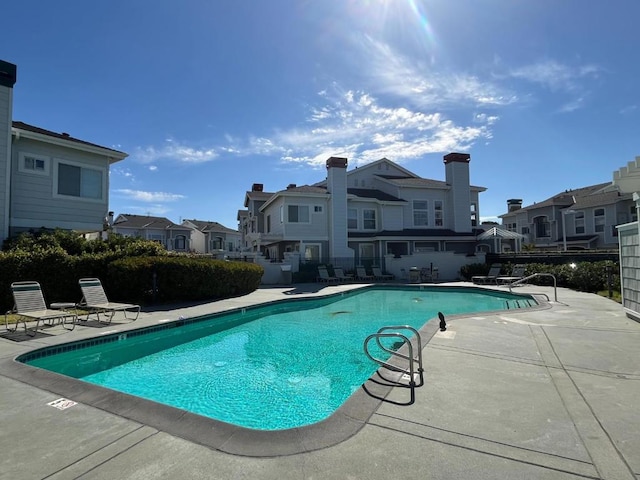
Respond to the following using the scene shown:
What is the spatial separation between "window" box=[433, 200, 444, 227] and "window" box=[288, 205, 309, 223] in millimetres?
11287

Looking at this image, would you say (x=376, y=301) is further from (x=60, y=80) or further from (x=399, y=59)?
(x=60, y=80)

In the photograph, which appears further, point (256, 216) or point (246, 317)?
point (256, 216)

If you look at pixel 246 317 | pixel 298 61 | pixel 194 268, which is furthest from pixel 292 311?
pixel 298 61

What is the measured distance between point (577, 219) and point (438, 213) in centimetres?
1470

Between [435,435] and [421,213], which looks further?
[421,213]

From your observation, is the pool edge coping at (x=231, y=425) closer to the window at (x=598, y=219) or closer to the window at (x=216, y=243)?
the window at (x=598, y=219)

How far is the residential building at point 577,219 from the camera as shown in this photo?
29812 mm

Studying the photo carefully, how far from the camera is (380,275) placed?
25156 millimetres

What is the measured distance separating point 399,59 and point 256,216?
22.5 meters

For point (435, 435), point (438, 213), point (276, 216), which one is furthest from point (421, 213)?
point (435, 435)

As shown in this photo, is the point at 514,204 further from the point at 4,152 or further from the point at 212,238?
the point at 4,152

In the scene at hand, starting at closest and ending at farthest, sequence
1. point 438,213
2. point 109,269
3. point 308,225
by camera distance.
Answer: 1. point 109,269
2. point 308,225
3. point 438,213

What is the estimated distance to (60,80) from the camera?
43.5ft

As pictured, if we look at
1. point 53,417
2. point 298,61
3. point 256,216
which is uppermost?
point 298,61
